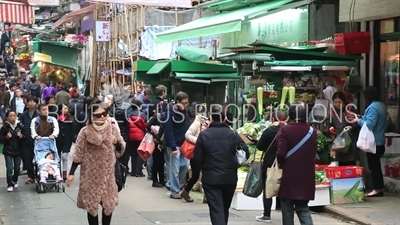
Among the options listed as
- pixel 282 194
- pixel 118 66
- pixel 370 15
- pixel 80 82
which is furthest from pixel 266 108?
pixel 80 82

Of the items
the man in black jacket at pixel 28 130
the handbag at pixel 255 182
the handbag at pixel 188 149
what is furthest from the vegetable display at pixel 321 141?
the man in black jacket at pixel 28 130

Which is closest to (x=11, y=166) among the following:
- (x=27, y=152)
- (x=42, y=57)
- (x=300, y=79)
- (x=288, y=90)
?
(x=27, y=152)

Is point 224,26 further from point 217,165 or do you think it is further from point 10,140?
point 217,165

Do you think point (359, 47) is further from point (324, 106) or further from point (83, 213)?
point (83, 213)

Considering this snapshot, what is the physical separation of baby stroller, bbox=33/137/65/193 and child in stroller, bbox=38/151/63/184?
0.20 feet

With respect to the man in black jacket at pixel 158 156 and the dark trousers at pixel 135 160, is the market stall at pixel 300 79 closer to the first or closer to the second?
the man in black jacket at pixel 158 156

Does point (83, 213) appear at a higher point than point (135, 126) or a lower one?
lower

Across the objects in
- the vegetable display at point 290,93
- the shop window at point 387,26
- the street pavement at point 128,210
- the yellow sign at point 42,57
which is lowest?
the street pavement at point 128,210

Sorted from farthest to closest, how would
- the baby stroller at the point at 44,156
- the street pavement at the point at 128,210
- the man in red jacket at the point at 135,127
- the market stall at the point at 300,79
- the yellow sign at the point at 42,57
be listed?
1. the yellow sign at the point at 42,57
2. the man in red jacket at the point at 135,127
3. the baby stroller at the point at 44,156
4. the market stall at the point at 300,79
5. the street pavement at the point at 128,210

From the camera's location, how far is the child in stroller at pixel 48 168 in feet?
40.8

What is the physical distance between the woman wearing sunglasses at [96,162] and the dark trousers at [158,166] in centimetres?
487

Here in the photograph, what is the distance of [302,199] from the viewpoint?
7883 mm

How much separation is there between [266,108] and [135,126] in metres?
2.90

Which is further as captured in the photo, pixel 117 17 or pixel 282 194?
pixel 117 17
